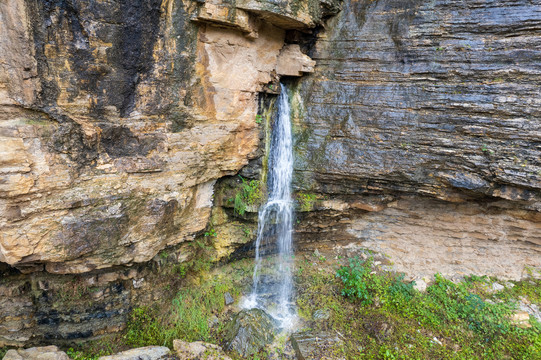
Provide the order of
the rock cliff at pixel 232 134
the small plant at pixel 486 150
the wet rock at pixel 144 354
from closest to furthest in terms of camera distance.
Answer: the rock cliff at pixel 232 134 < the wet rock at pixel 144 354 < the small plant at pixel 486 150

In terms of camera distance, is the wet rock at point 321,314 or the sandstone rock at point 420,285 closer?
the wet rock at point 321,314

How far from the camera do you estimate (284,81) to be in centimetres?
819

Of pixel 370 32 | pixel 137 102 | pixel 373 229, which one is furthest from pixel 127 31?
pixel 373 229

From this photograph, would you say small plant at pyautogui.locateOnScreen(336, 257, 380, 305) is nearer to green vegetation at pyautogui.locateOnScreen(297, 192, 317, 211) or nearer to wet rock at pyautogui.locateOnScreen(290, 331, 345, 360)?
wet rock at pyautogui.locateOnScreen(290, 331, 345, 360)

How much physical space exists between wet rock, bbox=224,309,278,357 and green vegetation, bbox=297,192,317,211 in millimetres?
3003

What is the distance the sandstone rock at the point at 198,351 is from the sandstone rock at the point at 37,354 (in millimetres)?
2221

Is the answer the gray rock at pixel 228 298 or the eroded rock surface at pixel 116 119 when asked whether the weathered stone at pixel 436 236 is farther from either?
the eroded rock surface at pixel 116 119

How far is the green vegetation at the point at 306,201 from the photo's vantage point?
26.3ft

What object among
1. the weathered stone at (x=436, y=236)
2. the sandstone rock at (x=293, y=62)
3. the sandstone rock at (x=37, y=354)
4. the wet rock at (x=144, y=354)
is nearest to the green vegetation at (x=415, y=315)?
the weathered stone at (x=436, y=236)

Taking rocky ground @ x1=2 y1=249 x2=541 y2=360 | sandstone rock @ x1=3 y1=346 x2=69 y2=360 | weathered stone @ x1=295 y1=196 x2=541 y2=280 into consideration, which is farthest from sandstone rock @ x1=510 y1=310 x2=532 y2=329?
sandstone rock @ x1=3 y1=346 x2=69 y2=360

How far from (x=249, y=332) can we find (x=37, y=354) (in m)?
4.35

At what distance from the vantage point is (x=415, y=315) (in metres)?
7.30

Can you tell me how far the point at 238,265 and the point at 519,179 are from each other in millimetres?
7257

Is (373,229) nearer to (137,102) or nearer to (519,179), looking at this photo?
(519,179)
